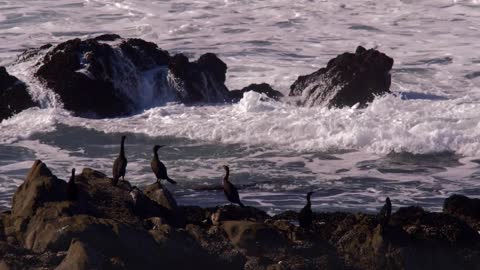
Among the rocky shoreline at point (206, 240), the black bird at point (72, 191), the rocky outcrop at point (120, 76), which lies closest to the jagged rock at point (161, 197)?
the rocky shoreline at point (206, 240)

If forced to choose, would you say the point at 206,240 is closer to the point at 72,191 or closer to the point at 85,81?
the point at 72,191

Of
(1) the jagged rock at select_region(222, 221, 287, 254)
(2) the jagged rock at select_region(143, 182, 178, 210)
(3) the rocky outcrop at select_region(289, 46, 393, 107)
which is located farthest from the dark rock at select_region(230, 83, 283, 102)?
(1) the jagged rock at select_region(222, 221, 287, 254)

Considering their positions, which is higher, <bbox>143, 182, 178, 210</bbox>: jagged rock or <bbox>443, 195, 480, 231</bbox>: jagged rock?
<bbox>143, 182, 178, 210</bbox>: jagged rock

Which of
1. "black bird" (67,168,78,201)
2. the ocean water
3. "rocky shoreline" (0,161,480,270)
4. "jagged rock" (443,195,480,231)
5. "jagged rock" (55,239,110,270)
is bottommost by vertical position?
the ocean water

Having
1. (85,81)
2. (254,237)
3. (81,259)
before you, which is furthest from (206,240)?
(85,81)

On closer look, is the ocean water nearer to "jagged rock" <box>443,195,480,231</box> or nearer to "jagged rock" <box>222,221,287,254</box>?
"jagged rock" <box>443,195,480,231</box>

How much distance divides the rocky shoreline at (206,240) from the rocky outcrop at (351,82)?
10.1 m

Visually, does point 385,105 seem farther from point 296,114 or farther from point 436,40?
point 436,40

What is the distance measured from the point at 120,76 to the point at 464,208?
433 inches

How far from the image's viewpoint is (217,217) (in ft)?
41.8

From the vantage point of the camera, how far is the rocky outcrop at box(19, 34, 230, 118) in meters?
22.6

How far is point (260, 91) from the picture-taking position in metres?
24.2

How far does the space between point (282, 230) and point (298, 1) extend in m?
25.3

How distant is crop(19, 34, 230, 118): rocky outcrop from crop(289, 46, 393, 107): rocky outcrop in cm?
194
